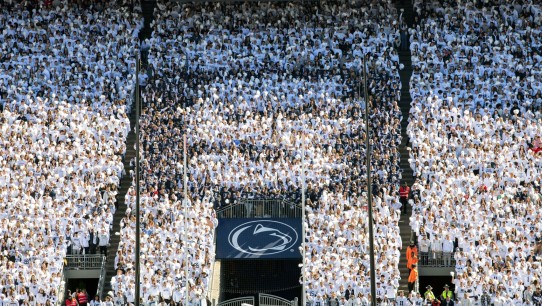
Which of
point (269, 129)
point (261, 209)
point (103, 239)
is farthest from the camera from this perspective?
point (269, 129)

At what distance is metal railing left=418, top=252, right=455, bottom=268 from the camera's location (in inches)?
2049

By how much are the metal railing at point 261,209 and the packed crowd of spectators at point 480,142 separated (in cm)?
448

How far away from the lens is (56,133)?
5700 centimetres

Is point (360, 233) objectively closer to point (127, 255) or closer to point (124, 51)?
point (127, 255)

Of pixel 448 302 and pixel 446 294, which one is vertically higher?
pixel 446 294

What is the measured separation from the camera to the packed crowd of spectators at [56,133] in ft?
170

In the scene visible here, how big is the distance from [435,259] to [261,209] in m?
6.58

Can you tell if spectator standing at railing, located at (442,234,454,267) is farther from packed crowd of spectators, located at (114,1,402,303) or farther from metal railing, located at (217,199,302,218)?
metal railing, located at (217,199,302,218)

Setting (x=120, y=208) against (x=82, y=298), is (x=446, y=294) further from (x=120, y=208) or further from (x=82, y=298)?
(x=120, y=208)

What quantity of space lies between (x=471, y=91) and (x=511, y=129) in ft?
11.4

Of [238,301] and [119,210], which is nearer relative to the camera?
[238,301]

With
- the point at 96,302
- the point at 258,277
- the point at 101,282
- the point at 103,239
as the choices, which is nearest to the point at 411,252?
the point at 258,277

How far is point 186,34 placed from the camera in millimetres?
63562

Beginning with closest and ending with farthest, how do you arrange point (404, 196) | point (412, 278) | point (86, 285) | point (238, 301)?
1. point (238, 301)
2. point (412, 278)
3. point (86, 285)
4. point (404, 196)
